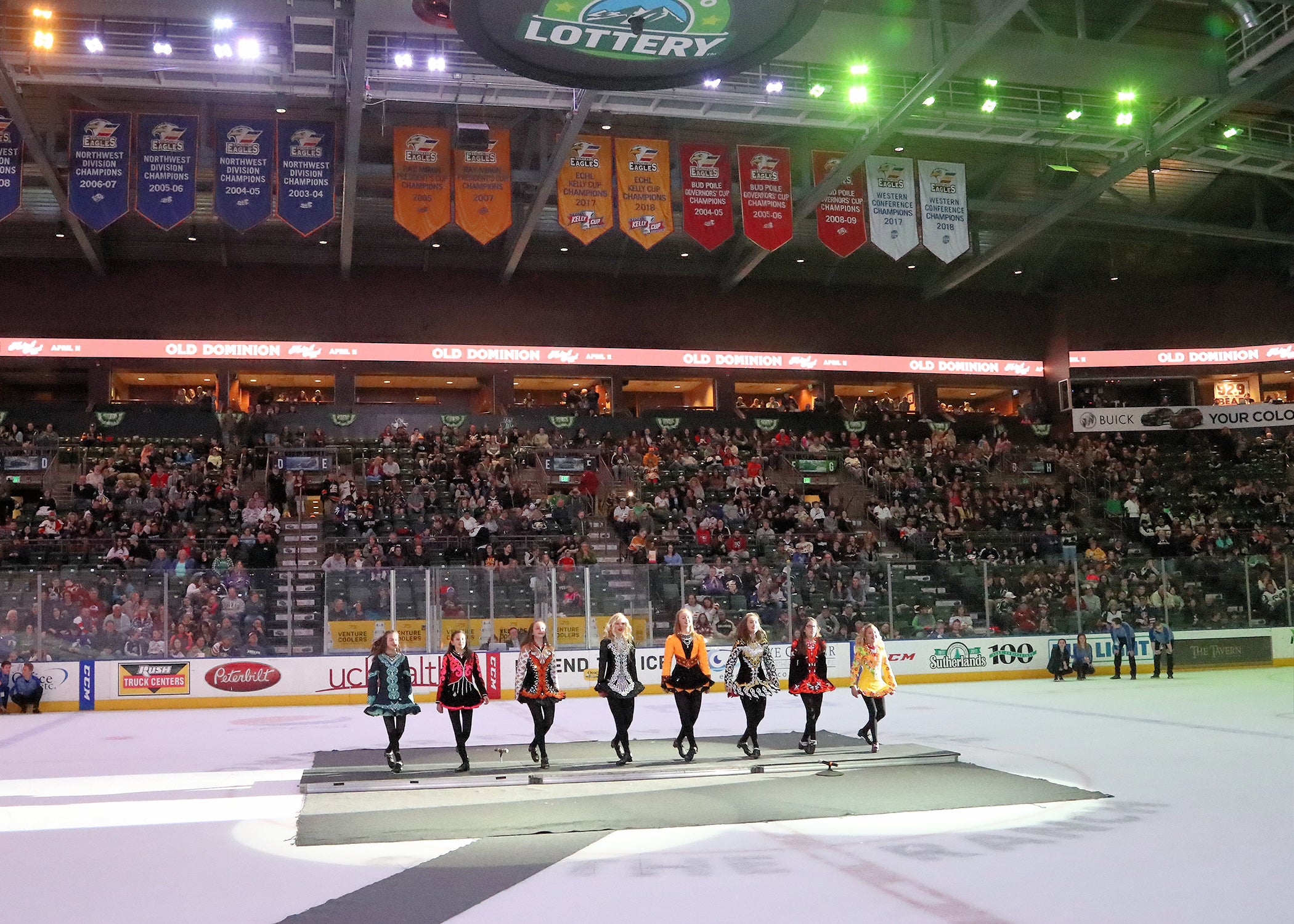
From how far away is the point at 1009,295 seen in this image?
3656cm

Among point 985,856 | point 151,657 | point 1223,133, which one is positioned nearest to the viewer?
point 985,856

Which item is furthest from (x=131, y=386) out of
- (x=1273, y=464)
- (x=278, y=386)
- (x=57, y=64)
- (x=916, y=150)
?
(x=1273, y=464)

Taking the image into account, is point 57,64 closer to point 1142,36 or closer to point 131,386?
point 131,386

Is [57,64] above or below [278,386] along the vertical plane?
above

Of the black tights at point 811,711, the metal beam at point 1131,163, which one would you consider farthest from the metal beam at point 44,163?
the metal beam at point 1131,163

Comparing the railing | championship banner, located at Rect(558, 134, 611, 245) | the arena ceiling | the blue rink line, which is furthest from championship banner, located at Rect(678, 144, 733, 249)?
the blue rink line

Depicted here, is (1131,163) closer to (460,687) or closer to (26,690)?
(460,687)

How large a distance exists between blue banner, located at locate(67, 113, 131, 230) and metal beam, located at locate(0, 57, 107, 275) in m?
0.47

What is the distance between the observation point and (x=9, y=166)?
20828 mm

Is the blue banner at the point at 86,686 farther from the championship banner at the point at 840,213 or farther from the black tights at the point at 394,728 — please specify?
the championship banner at the point at 840,213

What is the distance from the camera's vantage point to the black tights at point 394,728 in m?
10.8

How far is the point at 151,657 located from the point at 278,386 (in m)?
15.7

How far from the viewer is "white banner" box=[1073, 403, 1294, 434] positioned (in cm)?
3419

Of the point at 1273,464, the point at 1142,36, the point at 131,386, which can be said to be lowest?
the point at 1273,464
